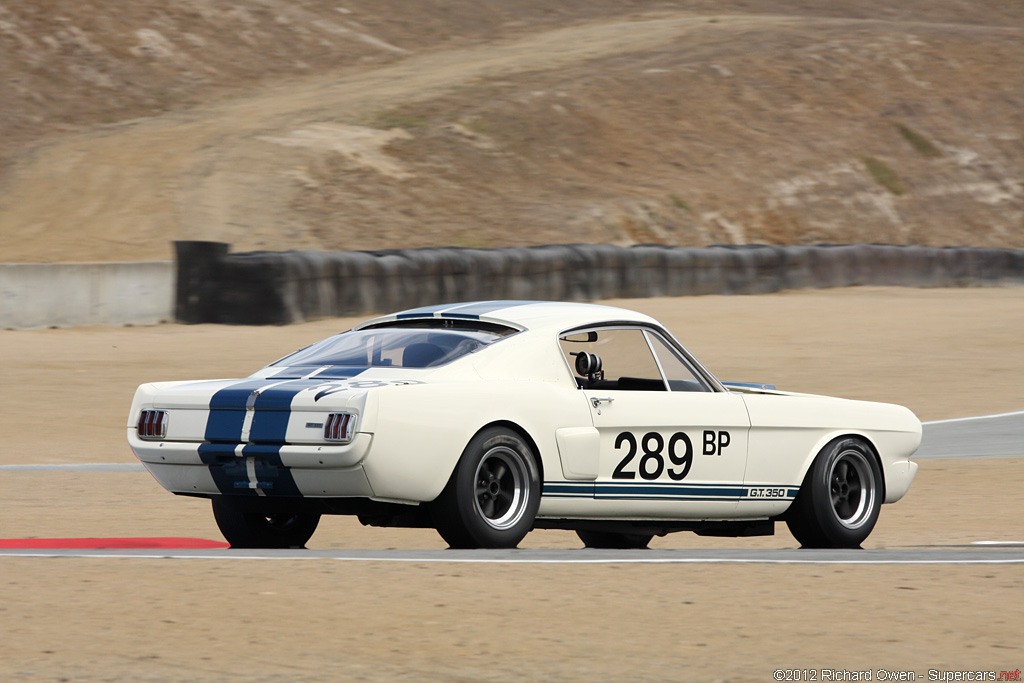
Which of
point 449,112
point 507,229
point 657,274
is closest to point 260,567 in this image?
point 657,274

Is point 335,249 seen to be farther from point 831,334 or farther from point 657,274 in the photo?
point 831,334

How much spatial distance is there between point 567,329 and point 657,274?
62.1 feet

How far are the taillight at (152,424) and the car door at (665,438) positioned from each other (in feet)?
6.59

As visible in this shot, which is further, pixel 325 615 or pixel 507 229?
pixel 507 229

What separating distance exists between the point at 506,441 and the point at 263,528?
1642 mm

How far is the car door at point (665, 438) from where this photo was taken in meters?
7.68

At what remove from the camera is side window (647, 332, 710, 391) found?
8.20 m

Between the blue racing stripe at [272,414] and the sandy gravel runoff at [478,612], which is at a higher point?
the blue racing stripe at [272,414]

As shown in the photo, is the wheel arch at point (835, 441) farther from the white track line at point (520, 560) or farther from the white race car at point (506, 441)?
the white track line at point (520, 560)

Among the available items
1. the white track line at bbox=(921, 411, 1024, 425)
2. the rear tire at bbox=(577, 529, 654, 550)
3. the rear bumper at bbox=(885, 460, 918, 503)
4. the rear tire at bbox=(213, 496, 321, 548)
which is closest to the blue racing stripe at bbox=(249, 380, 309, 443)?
the rear tire at bbox=(213, 496, 321, 548)

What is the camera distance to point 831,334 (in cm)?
2291

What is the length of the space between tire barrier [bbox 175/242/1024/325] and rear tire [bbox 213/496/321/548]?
13.6 meters

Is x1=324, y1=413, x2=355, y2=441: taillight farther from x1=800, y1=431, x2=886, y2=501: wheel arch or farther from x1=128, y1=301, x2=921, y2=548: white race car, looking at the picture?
x1=800, y1=431, x2=886, y2=501: wheel arch

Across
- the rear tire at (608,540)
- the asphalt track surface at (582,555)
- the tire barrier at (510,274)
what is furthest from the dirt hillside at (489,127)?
Answer: the asphalt track surface at (582,555)
